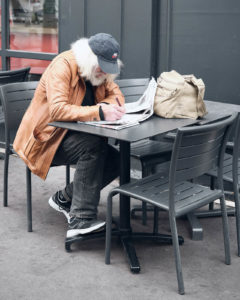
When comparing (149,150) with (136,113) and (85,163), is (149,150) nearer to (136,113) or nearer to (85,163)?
(136,113)

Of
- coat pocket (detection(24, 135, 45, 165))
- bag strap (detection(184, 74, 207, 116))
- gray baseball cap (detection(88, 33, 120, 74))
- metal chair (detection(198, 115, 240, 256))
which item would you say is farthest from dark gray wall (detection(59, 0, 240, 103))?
coat pocket (detection(24, 135, 45, 165))

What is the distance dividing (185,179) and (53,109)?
998mm

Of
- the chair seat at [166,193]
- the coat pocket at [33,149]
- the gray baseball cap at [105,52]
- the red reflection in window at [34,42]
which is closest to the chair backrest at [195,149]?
the chair seat at [166,193]

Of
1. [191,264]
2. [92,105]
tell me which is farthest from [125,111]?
[191,264]

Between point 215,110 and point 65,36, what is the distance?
2176 mm

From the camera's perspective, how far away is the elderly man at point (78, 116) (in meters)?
3.83

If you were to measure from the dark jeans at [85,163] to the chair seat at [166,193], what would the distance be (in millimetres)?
327

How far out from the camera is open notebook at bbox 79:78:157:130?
375cm

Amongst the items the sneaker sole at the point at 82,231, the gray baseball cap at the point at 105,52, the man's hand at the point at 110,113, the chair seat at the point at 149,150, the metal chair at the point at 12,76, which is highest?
the gray baseball cap at the point at 105,52

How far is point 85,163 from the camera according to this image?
393 cm

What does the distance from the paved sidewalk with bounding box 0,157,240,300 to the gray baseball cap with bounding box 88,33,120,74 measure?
124 cm

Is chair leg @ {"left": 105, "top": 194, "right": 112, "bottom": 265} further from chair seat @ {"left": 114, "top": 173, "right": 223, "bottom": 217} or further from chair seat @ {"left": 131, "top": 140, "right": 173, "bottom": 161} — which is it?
chair seat @ {"left": 131, "top": 140, "right": 173, "bottom": 161}

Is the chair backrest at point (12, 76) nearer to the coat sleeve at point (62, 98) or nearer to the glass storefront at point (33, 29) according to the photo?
the glass storefront at point (33, 29)

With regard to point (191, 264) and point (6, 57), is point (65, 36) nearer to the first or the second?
point (6, 57)
